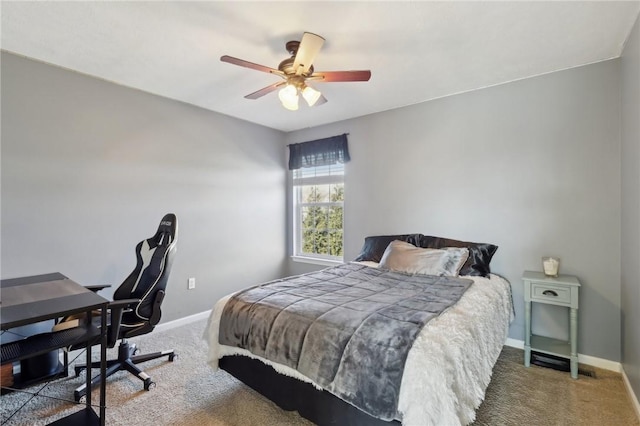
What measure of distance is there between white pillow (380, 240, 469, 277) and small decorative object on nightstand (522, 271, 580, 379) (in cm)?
53

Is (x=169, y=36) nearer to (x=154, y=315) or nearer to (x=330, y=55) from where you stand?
(x=330, y=55)

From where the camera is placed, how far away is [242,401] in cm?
199

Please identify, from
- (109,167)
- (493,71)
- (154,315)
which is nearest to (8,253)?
(109,167)

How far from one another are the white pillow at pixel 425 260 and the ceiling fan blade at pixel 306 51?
1868 millimetres

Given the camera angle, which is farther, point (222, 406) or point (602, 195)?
point (602, 195)

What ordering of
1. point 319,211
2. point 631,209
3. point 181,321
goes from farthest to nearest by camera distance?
point 319,211, point 181,321, point 631,209

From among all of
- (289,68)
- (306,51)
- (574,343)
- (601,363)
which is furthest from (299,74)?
(601,363)

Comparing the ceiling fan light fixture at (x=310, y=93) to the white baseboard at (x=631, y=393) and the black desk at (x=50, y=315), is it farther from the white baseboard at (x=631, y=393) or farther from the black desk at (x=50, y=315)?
the white baseboard at (x=631, y=393)

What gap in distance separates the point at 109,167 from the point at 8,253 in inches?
39.4

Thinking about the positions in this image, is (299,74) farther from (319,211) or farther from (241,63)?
(319,211)

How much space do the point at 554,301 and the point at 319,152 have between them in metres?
3.02

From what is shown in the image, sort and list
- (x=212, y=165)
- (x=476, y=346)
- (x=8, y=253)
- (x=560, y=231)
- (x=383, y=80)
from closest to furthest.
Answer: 1. (x=476, y=346)
2. (x=8, y=253)
3. (x=560, y=231)
4. (x=383, y=80)
5. (x=212, y=165)

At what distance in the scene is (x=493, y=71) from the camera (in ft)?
8.64

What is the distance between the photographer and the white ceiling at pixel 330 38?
1.84 meters
